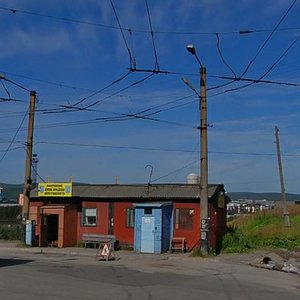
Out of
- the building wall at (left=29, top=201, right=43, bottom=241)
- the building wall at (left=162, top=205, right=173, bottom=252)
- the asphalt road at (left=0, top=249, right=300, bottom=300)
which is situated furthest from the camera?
the building wall at (left=29, top=201, right=43, bottom=241)

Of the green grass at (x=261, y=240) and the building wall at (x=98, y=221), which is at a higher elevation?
the building wall at (x=98, y=221)

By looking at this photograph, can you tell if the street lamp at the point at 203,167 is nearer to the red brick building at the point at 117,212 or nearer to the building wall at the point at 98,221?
the red brick building at the point at 117,212

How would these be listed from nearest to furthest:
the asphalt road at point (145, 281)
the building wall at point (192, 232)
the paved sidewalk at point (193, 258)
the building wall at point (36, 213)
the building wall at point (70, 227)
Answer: the asphalt road at point (145, 281), the paved sidewalk at point (193, 258), the building wall at point (192, 232), the building wall at point (70, 227), the building wall at point (36, 213)

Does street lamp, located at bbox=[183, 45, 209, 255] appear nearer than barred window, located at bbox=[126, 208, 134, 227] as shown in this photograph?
Yes

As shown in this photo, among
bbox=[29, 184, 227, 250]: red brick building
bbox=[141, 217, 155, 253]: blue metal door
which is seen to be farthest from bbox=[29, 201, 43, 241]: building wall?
bbox=[141, 217, 155, 253]: blue metal door

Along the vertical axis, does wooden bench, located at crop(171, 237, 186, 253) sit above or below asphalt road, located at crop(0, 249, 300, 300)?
above

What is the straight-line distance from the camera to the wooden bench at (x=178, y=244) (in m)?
29.5

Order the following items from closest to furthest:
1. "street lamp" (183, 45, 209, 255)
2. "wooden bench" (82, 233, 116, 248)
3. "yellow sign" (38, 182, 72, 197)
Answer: "street lamp" (183, 45, 209, 255) < "wooden bench" (82, 233, 116, 248) < "yellow sign" (38, 182, 72, 197)

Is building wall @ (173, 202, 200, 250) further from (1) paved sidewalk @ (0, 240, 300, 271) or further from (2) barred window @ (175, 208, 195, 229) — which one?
(1) paved sidewalk @ (0, 240, 300, 271)

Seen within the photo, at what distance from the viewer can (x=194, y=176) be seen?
34969mm

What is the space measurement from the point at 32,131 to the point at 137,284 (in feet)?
64.7

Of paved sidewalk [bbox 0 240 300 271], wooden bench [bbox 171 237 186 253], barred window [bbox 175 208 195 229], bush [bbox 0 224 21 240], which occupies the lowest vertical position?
paved sidewalk [bbox 0 240 300 271]

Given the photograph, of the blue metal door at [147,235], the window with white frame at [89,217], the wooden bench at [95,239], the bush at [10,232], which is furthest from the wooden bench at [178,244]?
the bush at [10,232]

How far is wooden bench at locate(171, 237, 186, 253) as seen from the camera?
1163 inches
